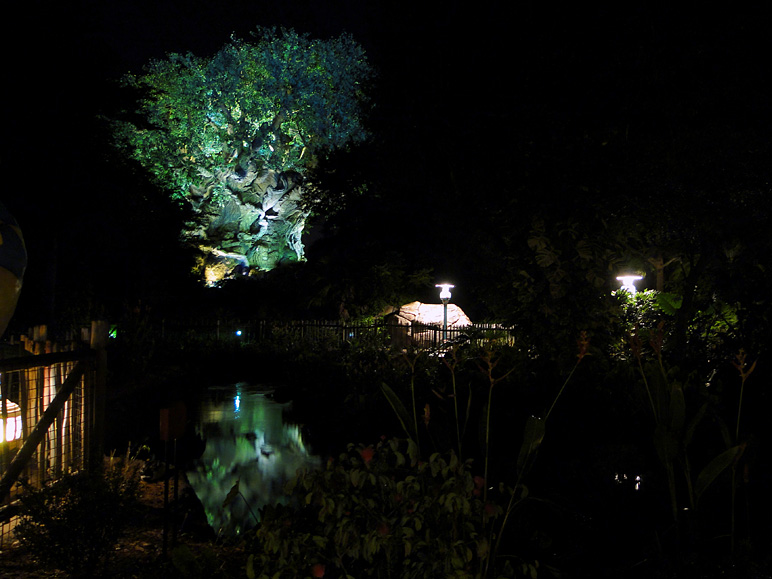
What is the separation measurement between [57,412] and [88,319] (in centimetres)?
1460

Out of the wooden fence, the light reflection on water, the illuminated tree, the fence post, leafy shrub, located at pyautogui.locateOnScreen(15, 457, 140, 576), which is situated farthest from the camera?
the illuminated tree

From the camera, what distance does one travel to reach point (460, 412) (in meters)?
8.00

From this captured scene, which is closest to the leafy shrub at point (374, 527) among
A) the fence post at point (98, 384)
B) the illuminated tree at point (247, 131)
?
the fence post at point (98, 384)

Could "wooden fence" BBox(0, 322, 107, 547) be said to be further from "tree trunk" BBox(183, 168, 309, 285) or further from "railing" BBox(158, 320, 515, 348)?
"tree trunk" BBox(183, 168, 309, 285)

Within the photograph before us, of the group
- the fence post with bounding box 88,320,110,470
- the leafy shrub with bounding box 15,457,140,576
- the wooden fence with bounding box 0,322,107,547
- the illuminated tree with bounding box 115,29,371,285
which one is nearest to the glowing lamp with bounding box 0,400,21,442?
the wooden fence with bounding box 0,322,107,547

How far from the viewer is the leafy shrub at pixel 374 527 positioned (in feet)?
8.56

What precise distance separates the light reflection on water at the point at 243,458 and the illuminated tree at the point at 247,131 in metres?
26.7

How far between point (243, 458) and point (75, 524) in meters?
4.19

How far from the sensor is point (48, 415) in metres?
4.34

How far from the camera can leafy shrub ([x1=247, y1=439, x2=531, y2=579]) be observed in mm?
2609

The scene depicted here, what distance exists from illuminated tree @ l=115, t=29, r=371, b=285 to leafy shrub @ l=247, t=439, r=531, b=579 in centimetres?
3474

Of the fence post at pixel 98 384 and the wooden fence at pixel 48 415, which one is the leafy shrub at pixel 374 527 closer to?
the wooden fence at pixel 48 415

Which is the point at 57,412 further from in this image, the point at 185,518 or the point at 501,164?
the point at 501,164

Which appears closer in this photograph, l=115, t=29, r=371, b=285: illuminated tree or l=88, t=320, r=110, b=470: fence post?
l=88, t=320, r=110, b=470: fence post
